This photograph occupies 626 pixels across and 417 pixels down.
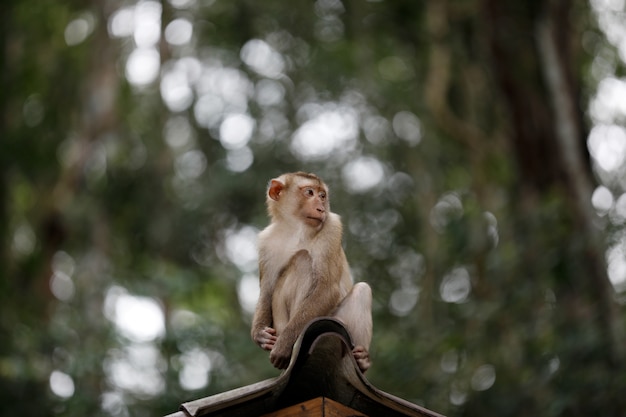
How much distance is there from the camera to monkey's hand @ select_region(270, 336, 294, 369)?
4977 mm

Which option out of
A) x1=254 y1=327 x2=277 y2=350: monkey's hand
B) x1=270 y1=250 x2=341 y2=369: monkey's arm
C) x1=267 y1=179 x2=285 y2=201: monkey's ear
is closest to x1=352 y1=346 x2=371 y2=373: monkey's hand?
x1=270 y1=250 x2=341 y2=369: monkey's arm

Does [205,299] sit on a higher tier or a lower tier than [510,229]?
lower

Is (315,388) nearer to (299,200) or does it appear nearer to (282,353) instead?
(282,353)

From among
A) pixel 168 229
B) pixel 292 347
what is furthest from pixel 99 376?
pixel 292 347

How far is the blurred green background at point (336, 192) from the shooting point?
1241 cm

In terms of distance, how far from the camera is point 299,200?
576 cm

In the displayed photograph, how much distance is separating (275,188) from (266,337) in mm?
1013

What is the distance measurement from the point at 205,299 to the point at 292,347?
1419 cm

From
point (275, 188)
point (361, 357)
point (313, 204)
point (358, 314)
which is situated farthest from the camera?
point (275, 188)

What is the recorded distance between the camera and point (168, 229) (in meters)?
19.7

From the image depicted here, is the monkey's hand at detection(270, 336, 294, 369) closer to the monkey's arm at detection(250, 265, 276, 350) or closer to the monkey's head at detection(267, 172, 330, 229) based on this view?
the monkey's arm at detection(250, 265, 276, 350)

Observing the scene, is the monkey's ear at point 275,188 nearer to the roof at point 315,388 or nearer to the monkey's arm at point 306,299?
the monkey's arm at point 306,299

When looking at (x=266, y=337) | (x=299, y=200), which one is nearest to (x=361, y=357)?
(x=266, y=337)

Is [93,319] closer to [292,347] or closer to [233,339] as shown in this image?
[233,339]
